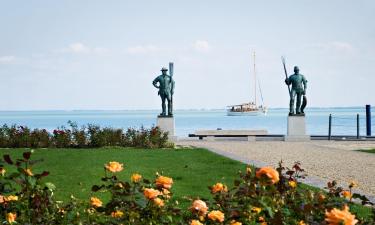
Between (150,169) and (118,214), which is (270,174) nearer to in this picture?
(118,214)

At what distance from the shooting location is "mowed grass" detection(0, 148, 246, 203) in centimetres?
915

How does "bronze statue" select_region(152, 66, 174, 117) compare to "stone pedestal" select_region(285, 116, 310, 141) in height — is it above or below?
above

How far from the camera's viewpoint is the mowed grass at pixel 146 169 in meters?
9.15

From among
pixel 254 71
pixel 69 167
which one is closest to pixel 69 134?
pixel 69 167

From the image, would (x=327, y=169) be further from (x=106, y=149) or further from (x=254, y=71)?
(x=254, y=71)

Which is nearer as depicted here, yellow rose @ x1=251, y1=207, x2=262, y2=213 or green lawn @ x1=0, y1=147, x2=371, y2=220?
yellow rose @ x1=251, y1=207, x2=262, y2=213

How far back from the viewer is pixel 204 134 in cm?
Answer: 2794

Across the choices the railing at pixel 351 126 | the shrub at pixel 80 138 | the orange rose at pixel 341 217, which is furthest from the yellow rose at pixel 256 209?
the railing at pixel 351 126

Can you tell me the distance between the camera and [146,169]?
39.5ft

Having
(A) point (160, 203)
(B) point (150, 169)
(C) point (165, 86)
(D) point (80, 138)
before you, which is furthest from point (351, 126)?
(A) point (160, 203)

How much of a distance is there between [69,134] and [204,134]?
923 centimetres

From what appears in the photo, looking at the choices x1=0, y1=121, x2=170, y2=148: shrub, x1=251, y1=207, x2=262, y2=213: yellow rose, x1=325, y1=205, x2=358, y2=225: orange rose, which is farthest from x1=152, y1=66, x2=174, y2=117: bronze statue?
x1=325, y1=205, x2=358, y2=225: orange rose

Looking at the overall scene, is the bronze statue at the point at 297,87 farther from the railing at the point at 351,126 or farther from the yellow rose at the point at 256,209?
the yellow rose at the point at 256,209

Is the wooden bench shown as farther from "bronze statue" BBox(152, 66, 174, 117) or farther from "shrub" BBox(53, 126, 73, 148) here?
"shrub" BBox(53, 126, 73, 148)
